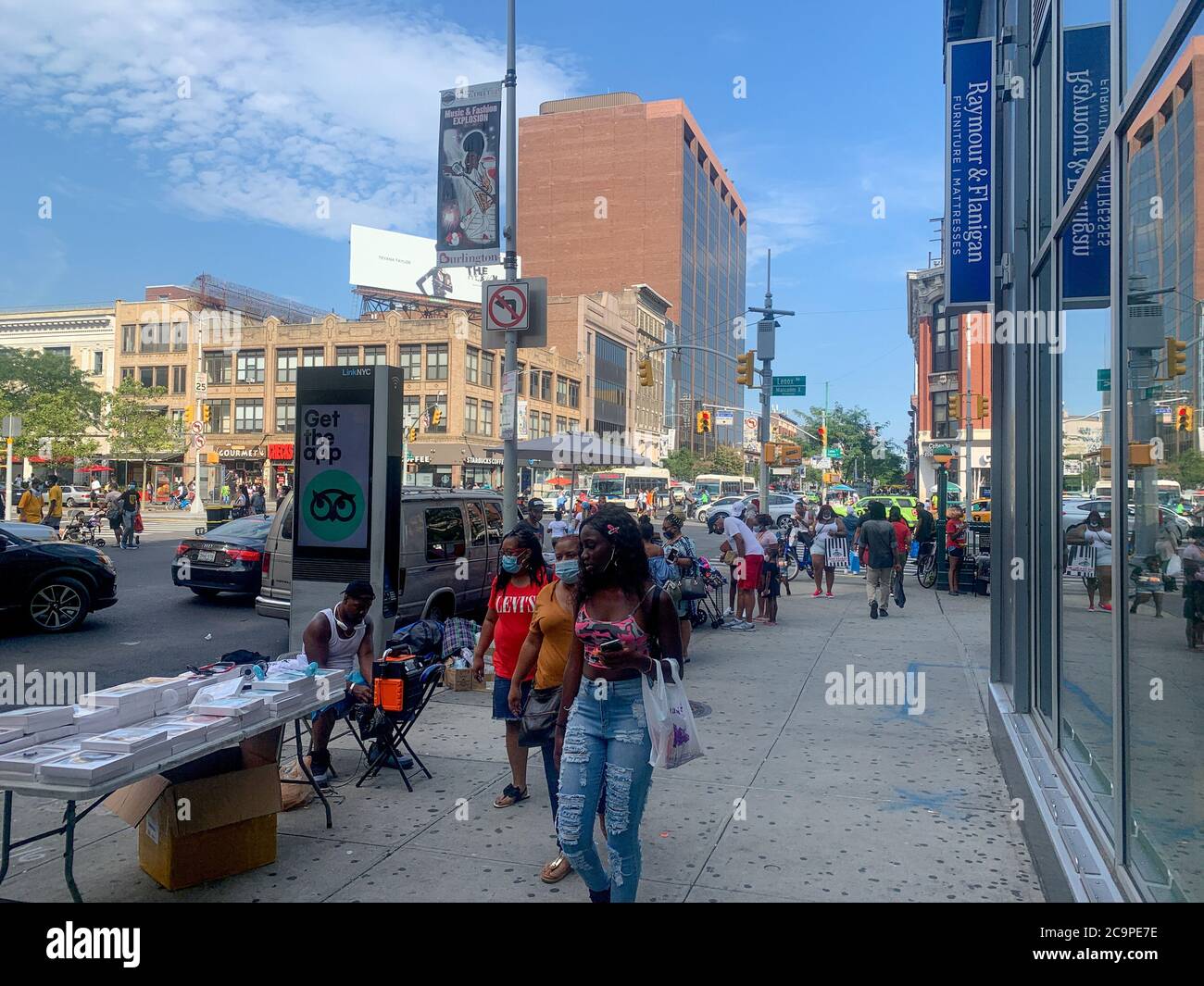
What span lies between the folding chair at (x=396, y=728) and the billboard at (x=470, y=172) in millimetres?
6218

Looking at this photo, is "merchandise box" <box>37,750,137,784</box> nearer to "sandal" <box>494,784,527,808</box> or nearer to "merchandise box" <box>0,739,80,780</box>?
"merchandise box" <box>0,739,80,780</box>

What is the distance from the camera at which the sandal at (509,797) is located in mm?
5570

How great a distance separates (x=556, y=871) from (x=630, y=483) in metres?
55.0

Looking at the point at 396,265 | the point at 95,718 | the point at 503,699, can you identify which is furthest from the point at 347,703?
the point at 396,265

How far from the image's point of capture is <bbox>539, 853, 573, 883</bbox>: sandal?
176 inches

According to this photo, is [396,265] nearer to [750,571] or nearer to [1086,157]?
[750,571]

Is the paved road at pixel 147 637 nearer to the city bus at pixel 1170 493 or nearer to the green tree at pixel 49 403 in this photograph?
the city bus at pixel 1170 493

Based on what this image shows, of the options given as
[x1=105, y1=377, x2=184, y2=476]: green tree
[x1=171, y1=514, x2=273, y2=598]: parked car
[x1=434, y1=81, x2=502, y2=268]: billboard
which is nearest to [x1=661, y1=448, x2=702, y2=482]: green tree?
[x1=105, y1=377, x2=184, y2=476]: green tree

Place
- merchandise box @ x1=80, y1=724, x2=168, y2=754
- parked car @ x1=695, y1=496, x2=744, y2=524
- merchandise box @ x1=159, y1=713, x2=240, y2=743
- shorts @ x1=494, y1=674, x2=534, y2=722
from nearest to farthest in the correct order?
merchandise box @ x1=80, y1=724, x2=168, y2=754 < merchandise box @ x1=159, y1=713, x2=240, y2=743 < shorts @ x1=494, y1=674, x2=534, y2=722 < parked car @ x1=695, y1=496, x2=744, y2=524

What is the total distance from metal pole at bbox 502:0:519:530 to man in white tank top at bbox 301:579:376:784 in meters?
4.10

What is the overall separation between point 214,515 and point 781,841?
2237 centimetres

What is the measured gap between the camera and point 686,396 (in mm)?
108688

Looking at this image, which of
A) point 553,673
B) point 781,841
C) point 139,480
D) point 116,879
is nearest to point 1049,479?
point 781,841

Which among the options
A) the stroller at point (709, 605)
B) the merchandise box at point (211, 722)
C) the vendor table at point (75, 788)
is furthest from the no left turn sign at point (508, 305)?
the merchandise box at point (211, 722)
